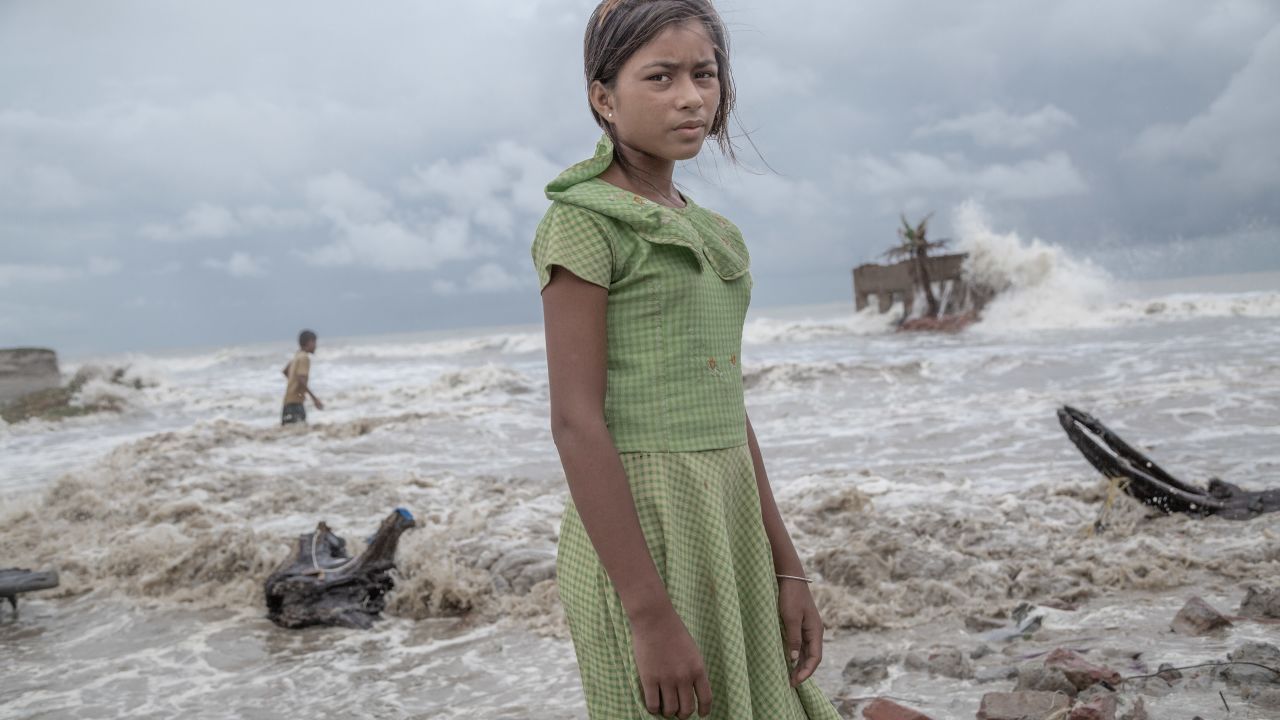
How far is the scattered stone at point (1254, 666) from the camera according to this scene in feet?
8.68

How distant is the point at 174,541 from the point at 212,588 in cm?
92

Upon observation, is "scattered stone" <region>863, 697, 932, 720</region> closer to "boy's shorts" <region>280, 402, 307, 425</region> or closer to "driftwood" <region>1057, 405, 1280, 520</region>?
"driftwood" <region>1057, 405, 1280, 520</region>

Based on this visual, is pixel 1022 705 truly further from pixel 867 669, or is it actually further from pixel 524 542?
pixel 524 542

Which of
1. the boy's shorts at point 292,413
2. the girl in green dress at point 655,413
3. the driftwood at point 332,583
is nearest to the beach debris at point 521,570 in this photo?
the driftwood at point 332,583

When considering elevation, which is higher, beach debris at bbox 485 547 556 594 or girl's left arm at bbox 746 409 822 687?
girl's left arm at bbox 746 409 822 687

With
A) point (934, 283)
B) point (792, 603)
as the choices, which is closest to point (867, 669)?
point (792, 603)

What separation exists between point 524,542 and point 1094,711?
3.35m

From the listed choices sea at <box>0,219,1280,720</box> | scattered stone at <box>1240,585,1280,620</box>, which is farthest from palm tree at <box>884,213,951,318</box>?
scattered stone at <box>1240,585,1280,620</box>

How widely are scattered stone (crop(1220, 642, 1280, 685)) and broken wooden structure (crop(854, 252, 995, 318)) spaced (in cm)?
2416

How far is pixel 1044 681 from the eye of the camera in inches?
108

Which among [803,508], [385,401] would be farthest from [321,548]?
[385,401]

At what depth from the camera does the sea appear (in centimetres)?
348

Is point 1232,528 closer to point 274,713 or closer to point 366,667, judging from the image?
point 366,667

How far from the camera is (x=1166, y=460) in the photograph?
7086mm
